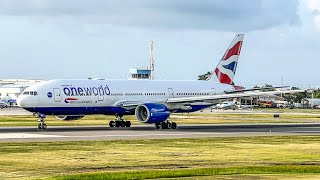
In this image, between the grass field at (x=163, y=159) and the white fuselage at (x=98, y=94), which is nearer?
the grass field at (x=163, y=159)

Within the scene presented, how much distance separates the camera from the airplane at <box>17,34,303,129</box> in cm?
5728

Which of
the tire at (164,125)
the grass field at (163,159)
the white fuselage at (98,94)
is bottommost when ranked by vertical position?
the grass field at (163,159)

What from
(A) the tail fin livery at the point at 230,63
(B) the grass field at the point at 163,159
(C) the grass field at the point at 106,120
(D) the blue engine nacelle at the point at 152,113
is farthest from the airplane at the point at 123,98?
(B) the grass field at the point at 163,159

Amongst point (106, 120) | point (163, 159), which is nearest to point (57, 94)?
point (106, 120)

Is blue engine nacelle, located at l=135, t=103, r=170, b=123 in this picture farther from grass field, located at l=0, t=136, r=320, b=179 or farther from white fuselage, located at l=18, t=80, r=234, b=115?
grass field, located at l=0, t=136, r=320, b=179

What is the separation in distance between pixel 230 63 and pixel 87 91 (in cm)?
1783

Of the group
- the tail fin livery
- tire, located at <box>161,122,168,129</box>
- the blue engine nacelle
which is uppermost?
the tail fin livery

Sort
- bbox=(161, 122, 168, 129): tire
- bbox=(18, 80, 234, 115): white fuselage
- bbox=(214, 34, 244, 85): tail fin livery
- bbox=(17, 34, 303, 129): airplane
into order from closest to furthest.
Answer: bbox=(18, 80, 234, 115): white fuselage < bbox=(17, 34, 303, 129): airplane < bbox=(161, 122, 168, 129): tire < bbox=(214, 34, 244, 85): tail fin livery

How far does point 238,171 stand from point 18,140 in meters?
18.9

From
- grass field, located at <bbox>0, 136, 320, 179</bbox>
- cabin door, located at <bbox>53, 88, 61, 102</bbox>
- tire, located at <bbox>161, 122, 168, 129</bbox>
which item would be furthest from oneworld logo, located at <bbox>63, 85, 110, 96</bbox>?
grass field, located at <bbox>0, 136, 320, 179</bbox>

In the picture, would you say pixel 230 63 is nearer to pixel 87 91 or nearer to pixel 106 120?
pixel 106 120

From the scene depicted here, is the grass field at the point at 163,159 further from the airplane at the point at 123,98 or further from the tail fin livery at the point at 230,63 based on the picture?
the tail fin livery at the point at 230,63

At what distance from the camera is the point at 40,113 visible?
57.2 metres

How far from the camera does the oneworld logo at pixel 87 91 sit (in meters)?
58.2
